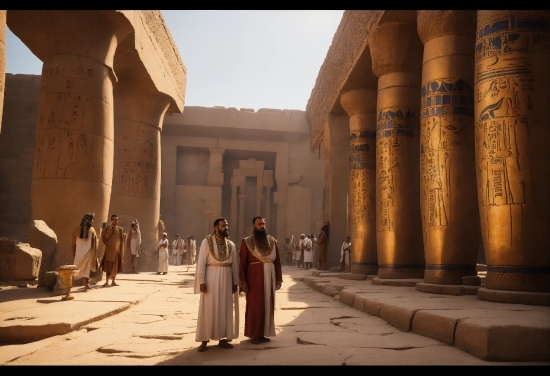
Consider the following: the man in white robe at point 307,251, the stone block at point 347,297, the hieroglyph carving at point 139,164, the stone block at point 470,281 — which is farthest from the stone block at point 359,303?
the man in white robe at point 307,251

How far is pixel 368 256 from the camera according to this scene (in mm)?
10250

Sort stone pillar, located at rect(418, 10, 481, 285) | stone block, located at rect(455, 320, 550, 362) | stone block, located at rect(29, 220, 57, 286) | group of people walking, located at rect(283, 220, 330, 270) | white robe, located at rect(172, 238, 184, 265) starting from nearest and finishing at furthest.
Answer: stone block, located at rect(455, 320, 550, 362) → stone pillar, located at rect(418, 10, 481, 285) → stone block, located at rect(29, 220, 57, 286) → group of people walking, located at rect(283, 220, 330, 270) → white robe, located at rect(172, 238, 184, 265)

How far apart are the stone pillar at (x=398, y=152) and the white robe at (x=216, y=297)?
450cm

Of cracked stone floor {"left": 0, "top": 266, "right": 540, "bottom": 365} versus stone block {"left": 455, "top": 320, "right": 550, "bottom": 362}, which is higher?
stone block {"left": 455, "top": 320, "right": 550, "bottom": 362}

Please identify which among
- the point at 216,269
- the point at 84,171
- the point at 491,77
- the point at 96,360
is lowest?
the point at 96,360

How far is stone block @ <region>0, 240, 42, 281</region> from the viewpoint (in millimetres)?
7539

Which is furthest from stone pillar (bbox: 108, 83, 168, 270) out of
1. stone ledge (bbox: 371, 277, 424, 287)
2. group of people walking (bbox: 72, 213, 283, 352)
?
group of people walking (bbox: 72, 213, 283, 352)

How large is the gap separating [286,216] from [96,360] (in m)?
19.4

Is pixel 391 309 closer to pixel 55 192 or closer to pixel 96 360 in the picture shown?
pixel 96 360

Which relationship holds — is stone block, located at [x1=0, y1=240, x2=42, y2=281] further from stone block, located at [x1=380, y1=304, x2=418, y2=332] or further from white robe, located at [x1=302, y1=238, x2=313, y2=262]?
white robe, located at [x1=302, y1=238, x2=313, y2=262]

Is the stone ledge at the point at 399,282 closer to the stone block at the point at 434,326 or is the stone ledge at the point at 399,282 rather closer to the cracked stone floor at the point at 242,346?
the cracked stone floor at the point at 242,346

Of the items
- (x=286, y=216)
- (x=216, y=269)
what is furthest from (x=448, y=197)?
(x=286, y=216)

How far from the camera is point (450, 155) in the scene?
254 inches

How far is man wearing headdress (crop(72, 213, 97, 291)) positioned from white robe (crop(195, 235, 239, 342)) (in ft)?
13.3
